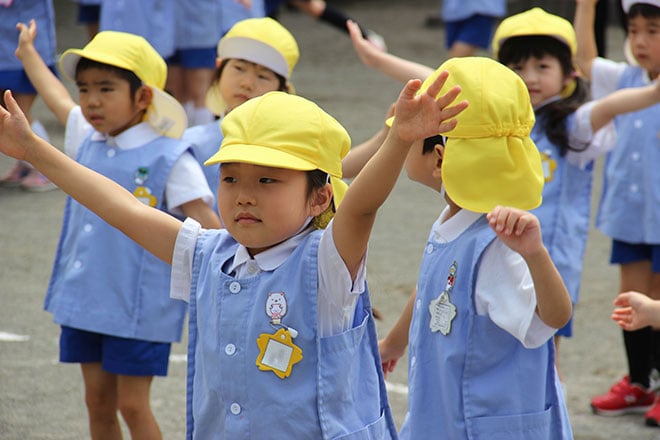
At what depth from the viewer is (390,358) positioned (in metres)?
3.38

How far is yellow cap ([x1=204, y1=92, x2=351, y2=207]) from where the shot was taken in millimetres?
2598

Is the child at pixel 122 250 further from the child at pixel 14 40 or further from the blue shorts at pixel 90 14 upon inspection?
the blue shorts at pixel 90 14

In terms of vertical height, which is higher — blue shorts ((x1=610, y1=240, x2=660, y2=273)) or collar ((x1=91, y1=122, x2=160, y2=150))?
collar ((x1=91, y1=122, x2=160, y2=150))

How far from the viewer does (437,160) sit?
3137mm

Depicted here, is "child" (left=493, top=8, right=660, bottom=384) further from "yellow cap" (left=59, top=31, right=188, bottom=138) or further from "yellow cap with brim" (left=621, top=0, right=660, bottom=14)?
"yellow cap" (left=59, top=31, right=188, bottom=138)

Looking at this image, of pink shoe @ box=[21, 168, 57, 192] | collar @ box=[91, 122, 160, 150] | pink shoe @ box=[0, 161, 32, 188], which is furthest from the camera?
pink shoe @ box=[0, 161, 32, 188]

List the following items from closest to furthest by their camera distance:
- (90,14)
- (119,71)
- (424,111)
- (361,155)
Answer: (424,111) → (361,155) → (119,71) → (90,14)

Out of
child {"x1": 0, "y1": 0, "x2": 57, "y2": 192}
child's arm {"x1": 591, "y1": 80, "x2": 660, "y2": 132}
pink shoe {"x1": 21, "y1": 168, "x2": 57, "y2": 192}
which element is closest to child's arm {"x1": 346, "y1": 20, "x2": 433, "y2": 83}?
child's arm {"x1": 591, "y1": 80, "x2": 660, "y2": 132}

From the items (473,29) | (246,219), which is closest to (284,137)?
(246,219)

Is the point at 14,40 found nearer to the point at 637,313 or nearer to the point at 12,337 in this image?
the point at 12,337

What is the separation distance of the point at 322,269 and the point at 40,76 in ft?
6.31

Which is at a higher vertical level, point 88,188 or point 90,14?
point 90,14

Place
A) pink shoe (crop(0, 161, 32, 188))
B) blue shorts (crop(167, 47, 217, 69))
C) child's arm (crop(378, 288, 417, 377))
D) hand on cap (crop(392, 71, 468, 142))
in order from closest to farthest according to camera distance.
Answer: hand on cap (crop(392, 71, 468, 142)) → child's arm (crop(378, 288, 417, 377)) → pink shoe (crop(0, 161, 32, 188)) → blue shorts (crop(167, 47, 217, 69))

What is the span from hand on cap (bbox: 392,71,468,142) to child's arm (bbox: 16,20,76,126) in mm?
2151
